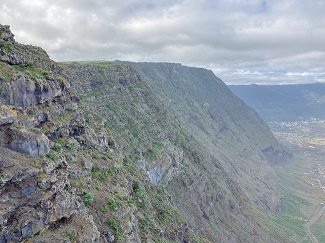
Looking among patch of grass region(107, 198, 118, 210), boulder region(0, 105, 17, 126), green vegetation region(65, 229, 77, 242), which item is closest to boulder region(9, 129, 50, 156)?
boulder region(0, 105, 17, 126)

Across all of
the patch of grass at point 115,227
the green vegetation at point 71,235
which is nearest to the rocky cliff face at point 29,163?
the green vegetation at point 71,235

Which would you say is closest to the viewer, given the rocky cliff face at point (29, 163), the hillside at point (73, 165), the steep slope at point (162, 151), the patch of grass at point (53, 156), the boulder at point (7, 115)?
the rocky cliff face at point (29, 163)

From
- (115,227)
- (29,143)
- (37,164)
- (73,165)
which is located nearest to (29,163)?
(37,164)

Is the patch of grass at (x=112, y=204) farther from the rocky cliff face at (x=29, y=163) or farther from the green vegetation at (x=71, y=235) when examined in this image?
the green vegetation at (x=71, y=235)

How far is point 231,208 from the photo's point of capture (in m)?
155

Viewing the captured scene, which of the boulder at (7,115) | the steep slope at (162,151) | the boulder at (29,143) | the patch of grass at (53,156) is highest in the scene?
the boulder at (7,115)

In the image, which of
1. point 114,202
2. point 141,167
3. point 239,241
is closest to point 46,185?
point 114,202

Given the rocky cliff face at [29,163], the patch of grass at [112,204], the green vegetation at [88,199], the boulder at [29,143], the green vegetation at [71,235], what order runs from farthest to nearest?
1. the patch of grass at [112,204]
2. the green vegetation at [88,199]
3. the boulder at [29,143]
4. the green vegetation at [71,235]
5. the rocky cliff face at [29,163]

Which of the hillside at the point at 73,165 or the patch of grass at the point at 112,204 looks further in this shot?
the patch of grass at the point at 112,204

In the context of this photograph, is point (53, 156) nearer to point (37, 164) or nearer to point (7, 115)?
point (37, 164)

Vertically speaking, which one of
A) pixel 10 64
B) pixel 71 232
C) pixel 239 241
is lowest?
pixel 239 241

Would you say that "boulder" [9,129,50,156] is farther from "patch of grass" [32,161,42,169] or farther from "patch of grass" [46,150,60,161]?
"patch of grass" [32,161,42,169]

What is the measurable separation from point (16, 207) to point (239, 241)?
105676mm

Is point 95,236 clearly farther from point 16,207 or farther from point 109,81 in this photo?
A: point 109,81
